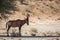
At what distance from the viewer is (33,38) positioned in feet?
63.2

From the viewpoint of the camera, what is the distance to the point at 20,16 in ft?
103

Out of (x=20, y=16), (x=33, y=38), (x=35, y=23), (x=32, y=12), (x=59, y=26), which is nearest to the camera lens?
(x=33, y=38)

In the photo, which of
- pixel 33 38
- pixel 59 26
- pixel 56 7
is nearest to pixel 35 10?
pixel 56 7

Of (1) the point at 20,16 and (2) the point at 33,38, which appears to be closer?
(2) the point at 33,38

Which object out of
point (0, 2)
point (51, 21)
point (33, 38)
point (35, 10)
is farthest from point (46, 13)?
point (33, 38)

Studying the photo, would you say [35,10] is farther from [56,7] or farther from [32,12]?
[56,7]

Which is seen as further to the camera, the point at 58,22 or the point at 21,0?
the point at 21,0

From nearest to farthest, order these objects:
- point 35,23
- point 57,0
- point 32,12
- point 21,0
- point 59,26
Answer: point 59,26 → point 35,23 → point 32,12 → point 21,0 → point 57,0

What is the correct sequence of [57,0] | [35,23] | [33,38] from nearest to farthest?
[33,38] < [35,23] < [57,0]

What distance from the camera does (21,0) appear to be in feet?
120

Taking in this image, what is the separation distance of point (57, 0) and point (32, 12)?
6530mm

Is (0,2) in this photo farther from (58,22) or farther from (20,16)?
(58,22)

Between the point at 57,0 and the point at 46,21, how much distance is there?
30.9ft

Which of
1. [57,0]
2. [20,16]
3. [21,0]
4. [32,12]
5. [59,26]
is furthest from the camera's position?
[57,0]
